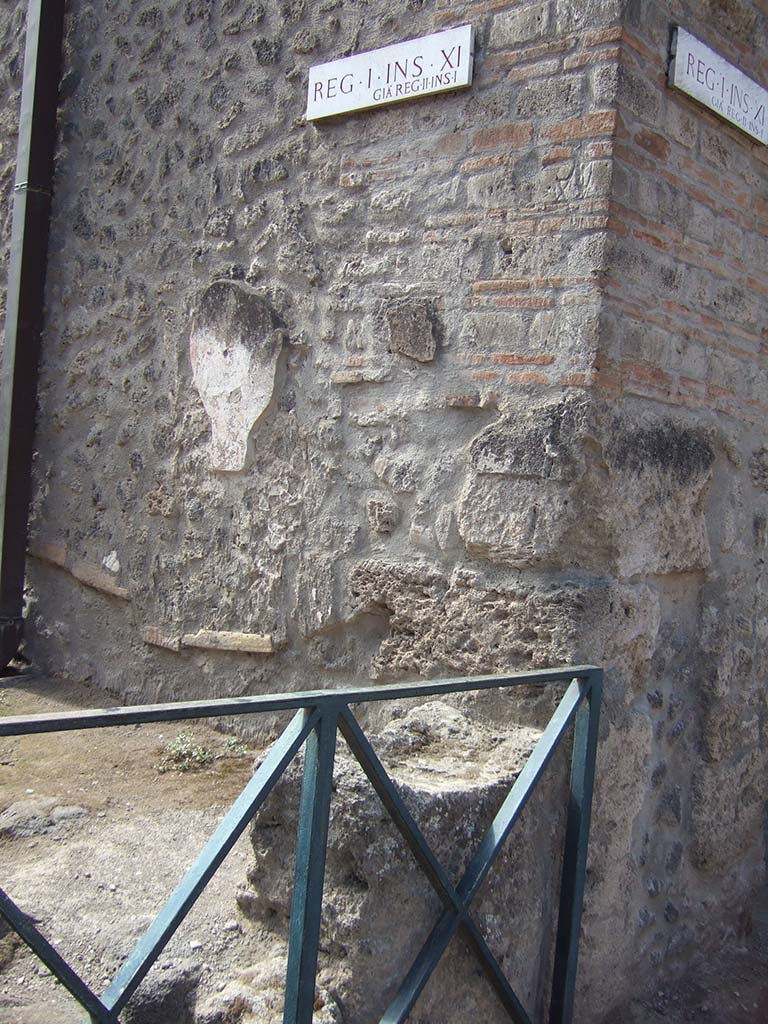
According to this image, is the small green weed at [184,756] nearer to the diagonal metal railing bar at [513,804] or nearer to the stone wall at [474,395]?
the stone wall at [474,395]

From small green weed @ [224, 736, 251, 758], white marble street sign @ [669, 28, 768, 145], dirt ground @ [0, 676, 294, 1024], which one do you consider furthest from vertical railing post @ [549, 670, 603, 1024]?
white marble street sign @ [669, 28, 768, 145]

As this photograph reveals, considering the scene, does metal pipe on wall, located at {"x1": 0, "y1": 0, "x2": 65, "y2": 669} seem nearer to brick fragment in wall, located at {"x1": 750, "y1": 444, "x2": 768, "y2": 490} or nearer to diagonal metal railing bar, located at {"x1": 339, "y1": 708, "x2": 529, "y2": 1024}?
diagonal metal railing bar, located at {"x1": 339, "y1": 708, "x2": 529, "y2": 1024}

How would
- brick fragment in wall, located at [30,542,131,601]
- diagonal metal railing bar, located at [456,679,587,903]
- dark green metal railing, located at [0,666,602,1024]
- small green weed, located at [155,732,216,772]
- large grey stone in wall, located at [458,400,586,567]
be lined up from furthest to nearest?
brick fragment in wall, located at [30,542,131,601] < small green weed, located at [155,732,216,772] < large grey stone in wall, located at [458,400,586,567] < diagonal metal railing bar, located at [456,679,587,903] < dark green metal railing, located at [0,666,602,1024]

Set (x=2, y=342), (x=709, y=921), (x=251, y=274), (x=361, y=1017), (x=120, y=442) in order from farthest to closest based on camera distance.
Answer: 1. (x=2, y=342)
2. (x=120, y=442)
3. (x=251, y=274)
4. (x=709, y=921)
5. (x=361, y=1017)

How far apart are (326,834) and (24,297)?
3.18m

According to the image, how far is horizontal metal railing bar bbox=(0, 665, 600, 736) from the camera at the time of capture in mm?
1465

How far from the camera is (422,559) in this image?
2.97 metres

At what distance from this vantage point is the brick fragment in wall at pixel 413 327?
2949mm

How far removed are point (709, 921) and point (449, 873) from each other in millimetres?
1376

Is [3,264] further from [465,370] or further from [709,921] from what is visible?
[709,921]

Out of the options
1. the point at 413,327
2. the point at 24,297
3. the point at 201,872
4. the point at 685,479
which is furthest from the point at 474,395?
the point at 24,297

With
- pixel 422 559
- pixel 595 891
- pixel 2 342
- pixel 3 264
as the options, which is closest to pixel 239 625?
pixel 422 559

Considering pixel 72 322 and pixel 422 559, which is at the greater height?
pixel 72 322

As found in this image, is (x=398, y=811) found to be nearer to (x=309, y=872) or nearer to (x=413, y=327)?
(x=309, y=872)
